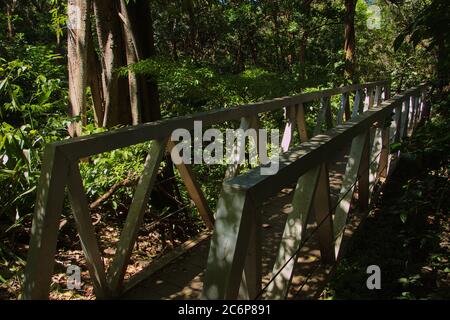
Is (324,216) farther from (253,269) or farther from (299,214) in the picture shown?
(253,269)

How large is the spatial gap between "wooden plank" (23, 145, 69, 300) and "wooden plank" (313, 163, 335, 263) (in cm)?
138

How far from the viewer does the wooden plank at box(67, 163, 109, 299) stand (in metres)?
2.24

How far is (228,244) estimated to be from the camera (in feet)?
5.04

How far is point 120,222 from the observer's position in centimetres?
420

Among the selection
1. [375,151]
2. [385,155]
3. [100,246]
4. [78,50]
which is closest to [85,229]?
[100,246]

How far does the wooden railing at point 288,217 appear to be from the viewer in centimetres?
154

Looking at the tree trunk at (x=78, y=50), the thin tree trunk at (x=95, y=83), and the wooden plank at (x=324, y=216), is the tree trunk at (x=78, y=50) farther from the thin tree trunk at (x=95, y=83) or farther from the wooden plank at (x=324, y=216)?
the wooden plank at (x=324, y=216)

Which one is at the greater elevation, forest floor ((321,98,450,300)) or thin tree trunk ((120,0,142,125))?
thin tree trunk ((120,0,142,125))

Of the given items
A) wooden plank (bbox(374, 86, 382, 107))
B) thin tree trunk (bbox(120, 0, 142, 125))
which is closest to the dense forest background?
thin tree trunk (bbox(120, 0, 142, 125))

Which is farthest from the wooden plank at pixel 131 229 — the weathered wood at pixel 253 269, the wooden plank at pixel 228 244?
the wooden plank at pixel 228 244

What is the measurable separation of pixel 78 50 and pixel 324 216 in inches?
149

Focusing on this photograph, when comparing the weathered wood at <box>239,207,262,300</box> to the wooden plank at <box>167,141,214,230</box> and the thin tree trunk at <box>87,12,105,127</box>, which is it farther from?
the thin tree trunk at <box>87,12,105,127</box>
